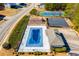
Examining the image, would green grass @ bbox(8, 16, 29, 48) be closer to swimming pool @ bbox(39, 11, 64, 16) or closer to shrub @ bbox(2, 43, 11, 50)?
shrub @ bbox(2, 43, 11, 50)

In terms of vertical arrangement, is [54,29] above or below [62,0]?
below

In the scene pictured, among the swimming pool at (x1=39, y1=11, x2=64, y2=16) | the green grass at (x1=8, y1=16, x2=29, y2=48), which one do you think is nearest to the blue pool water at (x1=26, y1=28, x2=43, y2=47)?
the green grass at (x1=8, y1=16, x2=29, y2=48)

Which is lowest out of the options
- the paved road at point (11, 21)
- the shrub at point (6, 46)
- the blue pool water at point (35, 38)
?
the shrub at point (6, 46)

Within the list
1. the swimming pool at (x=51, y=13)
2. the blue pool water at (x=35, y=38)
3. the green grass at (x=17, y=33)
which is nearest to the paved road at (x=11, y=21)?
the green grass at (x=17, y=33)

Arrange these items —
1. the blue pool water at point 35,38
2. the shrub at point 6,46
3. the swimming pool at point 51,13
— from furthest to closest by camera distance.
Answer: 1. the swimming pool at point 51,13
2. the blue pool water at point 35,38
3. the shrub at point 6,46

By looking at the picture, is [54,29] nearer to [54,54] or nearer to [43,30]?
[43,30]

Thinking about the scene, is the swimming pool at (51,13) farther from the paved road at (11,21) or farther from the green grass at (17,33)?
the green grass at (17,33)

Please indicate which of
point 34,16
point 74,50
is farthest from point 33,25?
point 74,50
